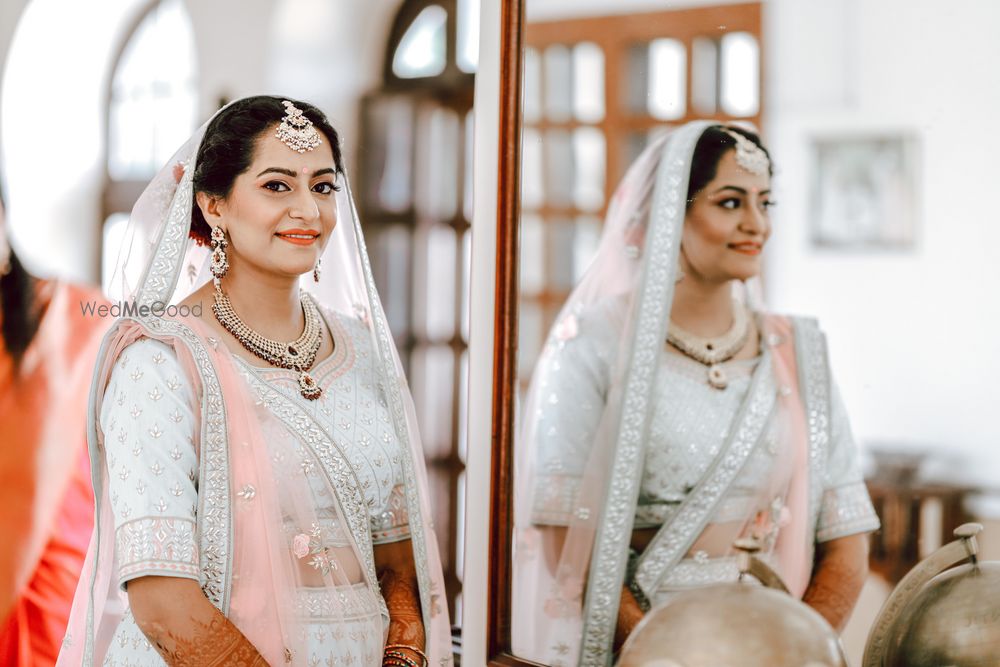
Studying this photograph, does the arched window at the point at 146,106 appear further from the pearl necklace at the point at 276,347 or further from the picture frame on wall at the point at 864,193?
the picture frame on wall at the point at 864,193

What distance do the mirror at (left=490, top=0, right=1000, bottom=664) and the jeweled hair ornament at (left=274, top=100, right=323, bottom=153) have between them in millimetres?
426

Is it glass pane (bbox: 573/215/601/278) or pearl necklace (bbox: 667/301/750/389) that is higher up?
glass pane (bbox: 573/215/601/278)

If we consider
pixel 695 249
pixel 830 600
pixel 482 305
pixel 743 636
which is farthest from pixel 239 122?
pixel 830 600

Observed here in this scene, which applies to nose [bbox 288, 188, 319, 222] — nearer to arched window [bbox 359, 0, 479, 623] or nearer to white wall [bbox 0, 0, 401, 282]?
arched window [bbox 359, 0, 479, 623]

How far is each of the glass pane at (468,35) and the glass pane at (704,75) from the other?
445mm

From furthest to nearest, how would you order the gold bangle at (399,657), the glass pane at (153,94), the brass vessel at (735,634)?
the glass pane at (153,94), the gold bangle at (399,657), the brass vessel at (735,634)

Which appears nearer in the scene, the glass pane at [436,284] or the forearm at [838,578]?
the forearm at [838,578]

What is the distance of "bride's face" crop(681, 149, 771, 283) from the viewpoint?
1.63m

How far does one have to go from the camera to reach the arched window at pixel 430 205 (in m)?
1.98

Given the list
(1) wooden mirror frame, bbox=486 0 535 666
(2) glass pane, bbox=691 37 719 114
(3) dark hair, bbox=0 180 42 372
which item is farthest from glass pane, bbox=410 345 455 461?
(3) dark hair, bbox=0 180 42 372

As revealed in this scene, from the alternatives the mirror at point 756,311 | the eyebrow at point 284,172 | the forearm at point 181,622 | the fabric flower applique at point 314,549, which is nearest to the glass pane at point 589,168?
the mirror at point 756,311

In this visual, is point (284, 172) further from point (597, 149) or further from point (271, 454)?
point (597, 149)

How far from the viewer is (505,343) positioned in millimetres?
1929

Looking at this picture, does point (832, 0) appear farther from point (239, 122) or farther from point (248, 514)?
point (248, 514)
